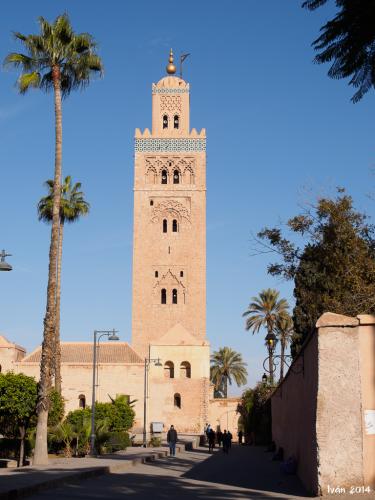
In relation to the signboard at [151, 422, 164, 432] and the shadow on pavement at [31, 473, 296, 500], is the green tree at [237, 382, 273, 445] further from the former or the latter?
the shadow on pavement at [31, 473, 296, 500]

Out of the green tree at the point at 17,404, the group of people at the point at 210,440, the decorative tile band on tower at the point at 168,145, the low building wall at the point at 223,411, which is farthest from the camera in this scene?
the decorative tile band on tower at the point at 168,145

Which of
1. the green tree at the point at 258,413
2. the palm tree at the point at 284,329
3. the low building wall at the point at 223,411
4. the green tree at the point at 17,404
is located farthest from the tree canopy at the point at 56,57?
the low building wall at the point at 223,411

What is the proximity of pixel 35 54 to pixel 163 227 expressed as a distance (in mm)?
33014

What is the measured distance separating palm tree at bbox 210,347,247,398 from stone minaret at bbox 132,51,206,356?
52.5ft

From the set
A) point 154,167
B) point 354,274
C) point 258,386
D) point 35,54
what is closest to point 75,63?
point 35,54

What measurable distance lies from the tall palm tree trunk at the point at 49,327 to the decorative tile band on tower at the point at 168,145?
114 feet

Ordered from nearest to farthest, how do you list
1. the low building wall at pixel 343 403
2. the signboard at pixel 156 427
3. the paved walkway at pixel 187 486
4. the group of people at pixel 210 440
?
the low building wall at pixel 343 403, the paved walkway at pixel 187 486, the group of people at pixel 210 440, the signboard at pixel 156 427

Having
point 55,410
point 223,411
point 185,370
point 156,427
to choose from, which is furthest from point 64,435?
point 223,411

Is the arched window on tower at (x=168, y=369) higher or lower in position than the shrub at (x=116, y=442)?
higher

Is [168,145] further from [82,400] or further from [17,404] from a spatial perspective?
[17,404]

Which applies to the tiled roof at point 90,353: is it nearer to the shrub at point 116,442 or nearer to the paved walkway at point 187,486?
the shrub at point 116,442

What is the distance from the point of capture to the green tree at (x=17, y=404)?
83.1 feet

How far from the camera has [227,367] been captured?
66750mm

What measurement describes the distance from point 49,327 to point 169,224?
3442cm
